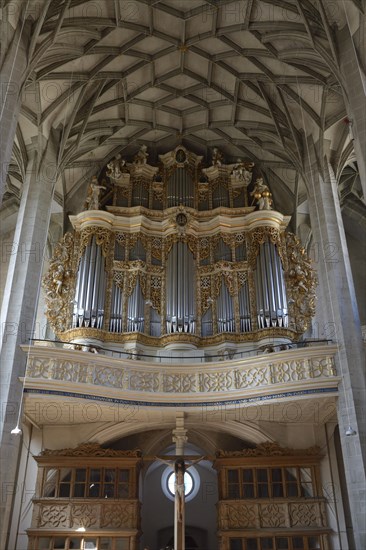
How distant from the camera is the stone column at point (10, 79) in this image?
1290 cm

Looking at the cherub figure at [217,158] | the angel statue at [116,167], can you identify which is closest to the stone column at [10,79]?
the angel statue at [116,167]

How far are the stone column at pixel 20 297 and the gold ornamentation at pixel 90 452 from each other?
138 centimetres

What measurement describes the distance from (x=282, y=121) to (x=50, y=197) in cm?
854

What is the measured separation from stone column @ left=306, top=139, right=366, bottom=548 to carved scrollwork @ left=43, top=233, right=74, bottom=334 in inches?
333

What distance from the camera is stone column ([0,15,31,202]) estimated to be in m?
12.9

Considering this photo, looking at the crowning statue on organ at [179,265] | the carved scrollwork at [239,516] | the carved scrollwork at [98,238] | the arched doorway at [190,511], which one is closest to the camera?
the carved scrollwork at [239,516]

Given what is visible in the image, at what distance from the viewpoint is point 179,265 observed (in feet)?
63.8

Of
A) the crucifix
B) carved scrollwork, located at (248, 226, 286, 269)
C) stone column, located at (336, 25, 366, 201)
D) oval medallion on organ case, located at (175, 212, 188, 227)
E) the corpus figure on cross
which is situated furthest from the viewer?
oval medallion on organ case, located at (175, 212, 188, 227)

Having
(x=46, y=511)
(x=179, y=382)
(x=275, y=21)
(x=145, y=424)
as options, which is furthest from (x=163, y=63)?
(x=46, y=511)

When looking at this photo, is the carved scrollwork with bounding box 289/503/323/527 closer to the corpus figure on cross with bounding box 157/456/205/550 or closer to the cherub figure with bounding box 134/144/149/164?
the corpus figure on cross with bounding box 157/456/205/550

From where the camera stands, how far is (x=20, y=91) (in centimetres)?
1388

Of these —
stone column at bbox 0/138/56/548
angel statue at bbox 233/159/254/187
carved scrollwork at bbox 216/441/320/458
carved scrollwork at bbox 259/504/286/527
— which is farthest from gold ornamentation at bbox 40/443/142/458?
angel statue at bbox 233/159/254/187

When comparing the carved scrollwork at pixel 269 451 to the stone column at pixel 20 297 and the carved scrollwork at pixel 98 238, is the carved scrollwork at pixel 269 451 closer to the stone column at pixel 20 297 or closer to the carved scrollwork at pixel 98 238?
the stone column at pixel 20 297

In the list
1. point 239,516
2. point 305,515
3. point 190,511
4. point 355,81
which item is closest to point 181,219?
point 355,81
